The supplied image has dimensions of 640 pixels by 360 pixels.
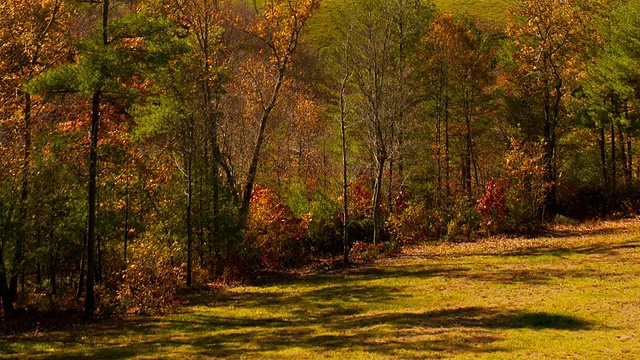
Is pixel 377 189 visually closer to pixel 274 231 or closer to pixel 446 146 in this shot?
pixel 274 231

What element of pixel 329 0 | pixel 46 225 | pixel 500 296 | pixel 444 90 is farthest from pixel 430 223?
pixel 329 0

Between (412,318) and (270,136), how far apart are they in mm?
15857

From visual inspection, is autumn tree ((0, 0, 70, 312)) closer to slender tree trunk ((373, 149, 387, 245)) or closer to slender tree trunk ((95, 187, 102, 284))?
slender tree trunk ((95, 187, 102, 284))

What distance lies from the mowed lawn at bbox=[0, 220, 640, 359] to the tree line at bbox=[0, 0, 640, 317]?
2855 mm

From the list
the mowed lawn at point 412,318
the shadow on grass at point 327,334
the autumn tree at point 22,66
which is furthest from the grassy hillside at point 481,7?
the shadow on grass at point 327,334

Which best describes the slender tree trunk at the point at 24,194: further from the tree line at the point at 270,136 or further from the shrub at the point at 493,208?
the shrub at the point at 493,208

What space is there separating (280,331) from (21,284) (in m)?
11.8

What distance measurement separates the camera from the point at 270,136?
28.7 metres

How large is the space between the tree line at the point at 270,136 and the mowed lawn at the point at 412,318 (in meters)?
2.85

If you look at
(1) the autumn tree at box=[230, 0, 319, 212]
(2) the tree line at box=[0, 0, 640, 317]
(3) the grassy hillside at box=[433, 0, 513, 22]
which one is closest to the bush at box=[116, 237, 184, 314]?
(2) the tree line at box=[0, 0, 640, 317]

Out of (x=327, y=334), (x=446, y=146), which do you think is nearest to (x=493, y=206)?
(x=446, y=146)

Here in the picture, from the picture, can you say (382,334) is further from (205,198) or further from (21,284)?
(21,284)

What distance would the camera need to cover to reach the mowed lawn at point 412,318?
1198cm

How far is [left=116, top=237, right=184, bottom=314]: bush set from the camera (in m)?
17.9
